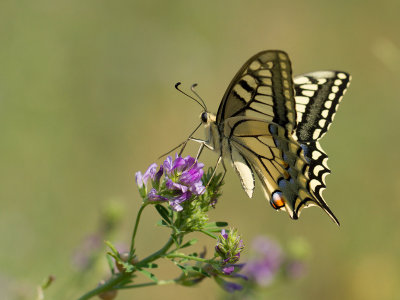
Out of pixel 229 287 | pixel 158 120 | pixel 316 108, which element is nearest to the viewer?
pixel 229 287

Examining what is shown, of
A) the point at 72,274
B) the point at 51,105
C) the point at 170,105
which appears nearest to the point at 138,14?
the point at 170,105

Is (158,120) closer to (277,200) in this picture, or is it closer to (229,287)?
(277,200)

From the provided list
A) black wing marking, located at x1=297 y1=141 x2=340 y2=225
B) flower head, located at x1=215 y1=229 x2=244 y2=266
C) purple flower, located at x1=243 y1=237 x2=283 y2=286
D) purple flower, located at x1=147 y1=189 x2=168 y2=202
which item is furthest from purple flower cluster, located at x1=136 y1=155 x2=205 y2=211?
purple flower, located at x1=243 y1=237 x2=283 y2=286

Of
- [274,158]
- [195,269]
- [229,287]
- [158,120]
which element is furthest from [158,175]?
[158,120]

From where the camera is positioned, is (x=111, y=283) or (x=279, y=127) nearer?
(x=111, y=283)

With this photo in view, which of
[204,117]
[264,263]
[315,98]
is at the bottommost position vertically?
[264,263]

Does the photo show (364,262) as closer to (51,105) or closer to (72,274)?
(72,274)

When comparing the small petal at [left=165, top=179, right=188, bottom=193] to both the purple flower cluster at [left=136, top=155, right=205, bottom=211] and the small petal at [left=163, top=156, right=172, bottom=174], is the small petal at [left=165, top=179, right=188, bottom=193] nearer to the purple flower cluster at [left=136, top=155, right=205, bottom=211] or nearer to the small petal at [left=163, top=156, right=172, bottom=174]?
the purple flower cluster at [left=136, top=155, right=205, bottom=211]
